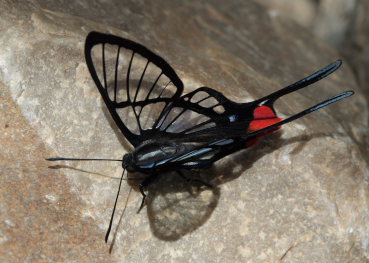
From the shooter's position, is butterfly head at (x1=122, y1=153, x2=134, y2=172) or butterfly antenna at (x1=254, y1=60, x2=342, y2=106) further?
butterfly antenna at (x1=254, y1=60, x2=342, y2=106)

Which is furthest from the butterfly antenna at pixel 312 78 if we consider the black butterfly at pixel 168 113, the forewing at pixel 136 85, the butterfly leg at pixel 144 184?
the butterfly leg at pixel 144 184

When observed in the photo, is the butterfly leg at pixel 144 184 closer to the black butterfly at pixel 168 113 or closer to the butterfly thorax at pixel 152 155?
the black butterfly at pixel 168 113

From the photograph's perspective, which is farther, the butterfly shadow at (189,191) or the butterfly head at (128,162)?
the butterfly shadow at (189,191)

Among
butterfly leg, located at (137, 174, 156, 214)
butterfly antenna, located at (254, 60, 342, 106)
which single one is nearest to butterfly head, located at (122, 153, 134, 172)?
butterfly leg, located at (137, 174, 156, 214)

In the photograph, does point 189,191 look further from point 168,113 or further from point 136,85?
point 136,85

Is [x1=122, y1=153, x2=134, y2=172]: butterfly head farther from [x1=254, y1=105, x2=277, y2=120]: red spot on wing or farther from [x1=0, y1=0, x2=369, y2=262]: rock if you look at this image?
[x1=254, y1=105, x2=277, y2=120]: red spot on wing

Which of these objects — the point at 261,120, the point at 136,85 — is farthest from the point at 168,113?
the point at 261,120

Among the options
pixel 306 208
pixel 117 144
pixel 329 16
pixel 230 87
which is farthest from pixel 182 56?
pixel 329 16
